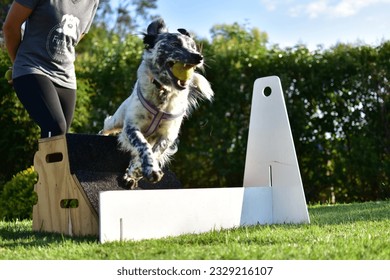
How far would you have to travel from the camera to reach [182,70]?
336 centimetres

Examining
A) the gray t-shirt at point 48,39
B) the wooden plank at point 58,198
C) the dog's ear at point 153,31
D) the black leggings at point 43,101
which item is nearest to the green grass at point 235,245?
the wooden plank at point 58,198

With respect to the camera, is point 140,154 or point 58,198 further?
point 58,198

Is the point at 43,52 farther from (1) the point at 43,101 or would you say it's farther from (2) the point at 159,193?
(2) the point at 159,193

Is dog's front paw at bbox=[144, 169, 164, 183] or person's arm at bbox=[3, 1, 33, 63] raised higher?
person's arm at bbox=[3, 1, 33, 63]

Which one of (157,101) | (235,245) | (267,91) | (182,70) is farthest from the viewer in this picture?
(267,91)

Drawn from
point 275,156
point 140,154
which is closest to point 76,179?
point 140,154

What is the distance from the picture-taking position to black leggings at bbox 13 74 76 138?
139 inches

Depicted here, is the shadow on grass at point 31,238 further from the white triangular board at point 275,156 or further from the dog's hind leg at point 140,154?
the white triangular board at point 275,156

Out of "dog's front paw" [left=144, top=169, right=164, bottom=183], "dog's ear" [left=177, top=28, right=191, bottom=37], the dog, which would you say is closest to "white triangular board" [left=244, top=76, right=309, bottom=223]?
→ the dog

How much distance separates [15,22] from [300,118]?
4.40 meters

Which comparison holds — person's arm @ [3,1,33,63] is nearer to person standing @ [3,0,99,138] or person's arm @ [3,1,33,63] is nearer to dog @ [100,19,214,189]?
person standing @ [3,0,99,138]

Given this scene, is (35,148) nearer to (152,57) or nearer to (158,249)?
(152,57)

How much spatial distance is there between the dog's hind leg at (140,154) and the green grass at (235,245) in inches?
15.2
